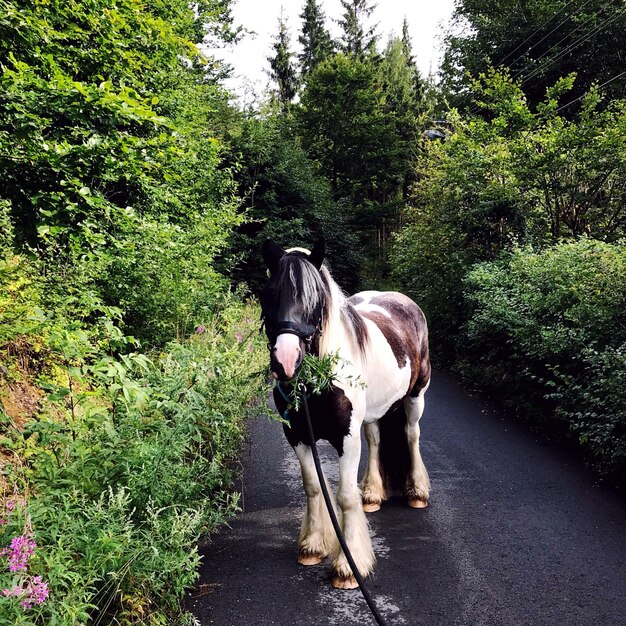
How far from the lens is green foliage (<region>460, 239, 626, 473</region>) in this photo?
16.2 ft

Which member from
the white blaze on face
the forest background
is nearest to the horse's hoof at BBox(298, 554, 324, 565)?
the forest background

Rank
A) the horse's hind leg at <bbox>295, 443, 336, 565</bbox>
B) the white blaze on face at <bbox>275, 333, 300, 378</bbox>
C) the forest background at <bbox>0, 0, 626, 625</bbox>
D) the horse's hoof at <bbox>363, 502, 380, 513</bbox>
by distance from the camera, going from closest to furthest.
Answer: the forest background at <bbox>0, 0, 626, 625</bbox>
the white blaze on face at <bbox>275, 333, 300, 378</bbox>
the horse's hind leg at <bbox>295, 443, 336, 565</bbox>
the horse's hoof at <bbox>363, 502, 380, 513</bbox>

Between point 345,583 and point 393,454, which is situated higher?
point 393,454

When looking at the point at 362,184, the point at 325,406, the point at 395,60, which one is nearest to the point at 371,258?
the point at 362,184

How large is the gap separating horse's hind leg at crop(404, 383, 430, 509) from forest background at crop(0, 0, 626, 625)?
4.65 ft

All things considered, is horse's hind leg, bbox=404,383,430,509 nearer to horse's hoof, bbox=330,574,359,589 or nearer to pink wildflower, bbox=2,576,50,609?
horse's hoof, bbox=330,574,359,589

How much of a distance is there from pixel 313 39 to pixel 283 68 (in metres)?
3.68

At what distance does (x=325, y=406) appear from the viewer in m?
3.23

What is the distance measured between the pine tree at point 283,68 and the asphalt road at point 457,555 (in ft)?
110

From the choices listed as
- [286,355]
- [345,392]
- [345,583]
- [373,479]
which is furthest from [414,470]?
[286,355]

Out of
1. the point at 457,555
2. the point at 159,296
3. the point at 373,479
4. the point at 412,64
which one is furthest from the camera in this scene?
the point at 412,64

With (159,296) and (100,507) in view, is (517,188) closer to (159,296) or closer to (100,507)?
(159,296)

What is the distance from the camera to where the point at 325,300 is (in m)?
3.11

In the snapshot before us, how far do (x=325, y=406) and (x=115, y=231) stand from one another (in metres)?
3.63
